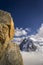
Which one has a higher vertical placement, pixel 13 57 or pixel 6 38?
pixel 6 38

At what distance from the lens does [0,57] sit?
7059 millimetres

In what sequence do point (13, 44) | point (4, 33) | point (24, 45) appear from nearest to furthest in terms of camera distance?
point (4, 33) < point (13, 44) < point (24, 45)

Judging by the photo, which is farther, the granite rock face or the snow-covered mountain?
the snow-covered mountain

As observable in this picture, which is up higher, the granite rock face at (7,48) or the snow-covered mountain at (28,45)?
→ the snow-covered mountain at (28,45)

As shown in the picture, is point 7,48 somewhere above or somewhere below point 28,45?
below

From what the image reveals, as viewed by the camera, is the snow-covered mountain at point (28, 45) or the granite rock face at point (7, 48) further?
the snow-covered mountain at point (28, 45)

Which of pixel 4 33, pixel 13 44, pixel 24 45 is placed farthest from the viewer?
pixel 24 45

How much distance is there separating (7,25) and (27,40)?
189 meters

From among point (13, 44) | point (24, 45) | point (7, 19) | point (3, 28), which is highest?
point (24, 45)

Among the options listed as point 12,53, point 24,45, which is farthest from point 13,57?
point 24,45

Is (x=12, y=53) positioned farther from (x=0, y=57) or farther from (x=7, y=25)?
(x=7, y=25)

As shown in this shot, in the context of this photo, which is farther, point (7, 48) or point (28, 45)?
point (28, 45)

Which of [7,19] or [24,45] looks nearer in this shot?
[7,19]

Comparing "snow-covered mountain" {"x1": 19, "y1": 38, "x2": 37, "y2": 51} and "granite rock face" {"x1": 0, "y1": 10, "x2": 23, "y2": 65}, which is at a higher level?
"snow-covered mountain" {"x1": 19, "y1": 38, "x2": 37, "y2": 51}
